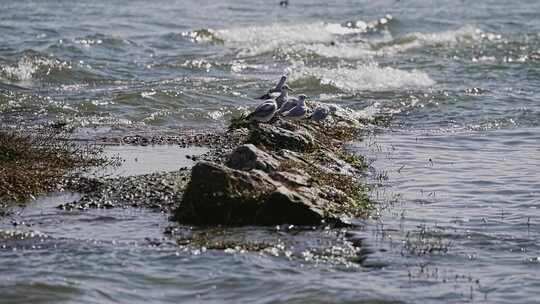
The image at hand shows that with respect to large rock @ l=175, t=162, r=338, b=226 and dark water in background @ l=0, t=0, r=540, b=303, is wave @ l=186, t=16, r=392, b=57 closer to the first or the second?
dark water in background @ l=0, t=0, r=540, b=303

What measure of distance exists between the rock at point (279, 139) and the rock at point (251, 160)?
1.77 m

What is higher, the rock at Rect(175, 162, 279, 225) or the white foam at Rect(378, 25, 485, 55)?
the white foam at Rect(378, 25, 485, 55)

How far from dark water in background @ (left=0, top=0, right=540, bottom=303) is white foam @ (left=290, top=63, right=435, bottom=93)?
0.08 metres

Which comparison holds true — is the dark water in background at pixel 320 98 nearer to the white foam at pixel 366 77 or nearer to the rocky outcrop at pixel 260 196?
the white foam at pixel 366 77

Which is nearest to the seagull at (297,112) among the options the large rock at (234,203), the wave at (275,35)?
the large rock at (234,203)

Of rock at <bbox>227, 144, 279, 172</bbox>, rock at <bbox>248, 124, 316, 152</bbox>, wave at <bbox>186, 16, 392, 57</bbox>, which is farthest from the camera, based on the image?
wave at <bbox>186, 16, 392, 57</bbox>

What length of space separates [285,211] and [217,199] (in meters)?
0.66

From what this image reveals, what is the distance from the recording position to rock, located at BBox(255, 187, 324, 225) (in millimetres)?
10312

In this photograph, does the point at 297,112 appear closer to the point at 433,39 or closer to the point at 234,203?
the point at 234,203

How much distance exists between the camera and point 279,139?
13.6 meters

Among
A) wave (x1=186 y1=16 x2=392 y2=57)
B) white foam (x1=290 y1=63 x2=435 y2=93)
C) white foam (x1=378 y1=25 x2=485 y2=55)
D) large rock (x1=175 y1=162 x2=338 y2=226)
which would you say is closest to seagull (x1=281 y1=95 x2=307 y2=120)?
large rock (x1=175 y1=162 x2=338 y2=226)

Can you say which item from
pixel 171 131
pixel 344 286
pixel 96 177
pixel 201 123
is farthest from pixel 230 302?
pixel 201 123

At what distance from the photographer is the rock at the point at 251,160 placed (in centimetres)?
1134

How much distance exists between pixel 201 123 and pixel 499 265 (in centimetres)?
945
